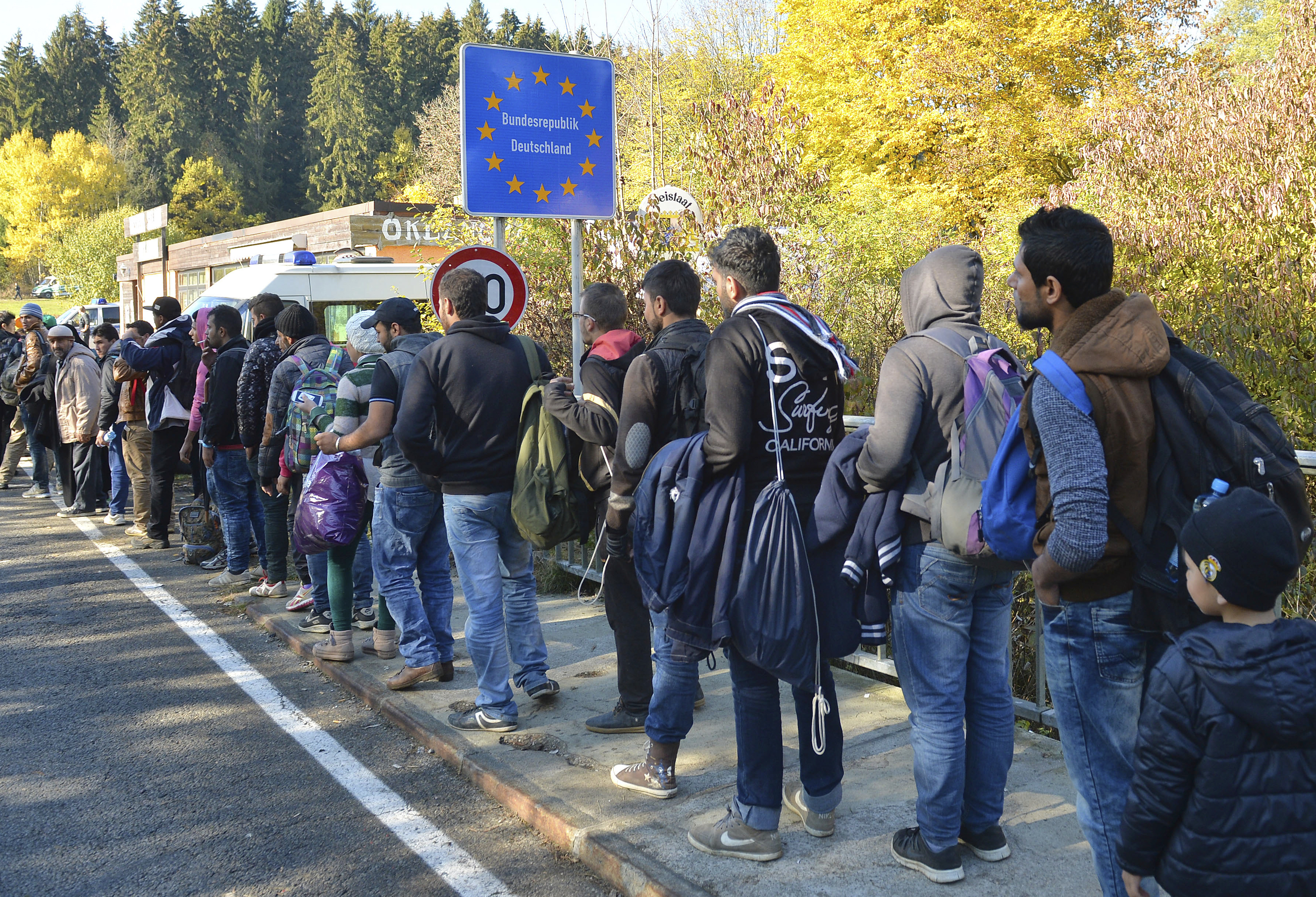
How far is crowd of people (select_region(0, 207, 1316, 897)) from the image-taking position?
6.51 feet

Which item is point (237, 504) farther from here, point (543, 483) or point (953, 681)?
point (953, 681)

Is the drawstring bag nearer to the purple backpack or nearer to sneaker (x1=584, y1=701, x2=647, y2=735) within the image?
the purple backpack

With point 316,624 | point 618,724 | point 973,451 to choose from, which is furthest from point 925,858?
point 316,624

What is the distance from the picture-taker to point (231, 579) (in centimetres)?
812

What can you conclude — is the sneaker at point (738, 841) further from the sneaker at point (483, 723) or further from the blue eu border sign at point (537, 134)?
the blue eu border sign at point (537, 134)

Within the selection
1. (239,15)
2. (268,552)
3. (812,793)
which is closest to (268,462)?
(268,552)

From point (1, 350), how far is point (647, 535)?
12318 millimetres

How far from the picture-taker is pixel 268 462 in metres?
7.07

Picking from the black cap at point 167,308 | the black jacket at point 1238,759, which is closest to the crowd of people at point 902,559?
the black jacket at point 1238,759

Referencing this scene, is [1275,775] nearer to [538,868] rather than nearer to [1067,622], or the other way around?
[1067,622]

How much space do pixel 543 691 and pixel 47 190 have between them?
76950 mm

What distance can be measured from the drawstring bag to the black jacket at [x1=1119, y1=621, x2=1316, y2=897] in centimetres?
132

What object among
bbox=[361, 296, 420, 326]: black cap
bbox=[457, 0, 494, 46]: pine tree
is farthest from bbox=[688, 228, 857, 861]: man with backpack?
bbox=[457, 0, 494, 46]: pine tree

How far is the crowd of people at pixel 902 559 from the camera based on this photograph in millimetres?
1983
